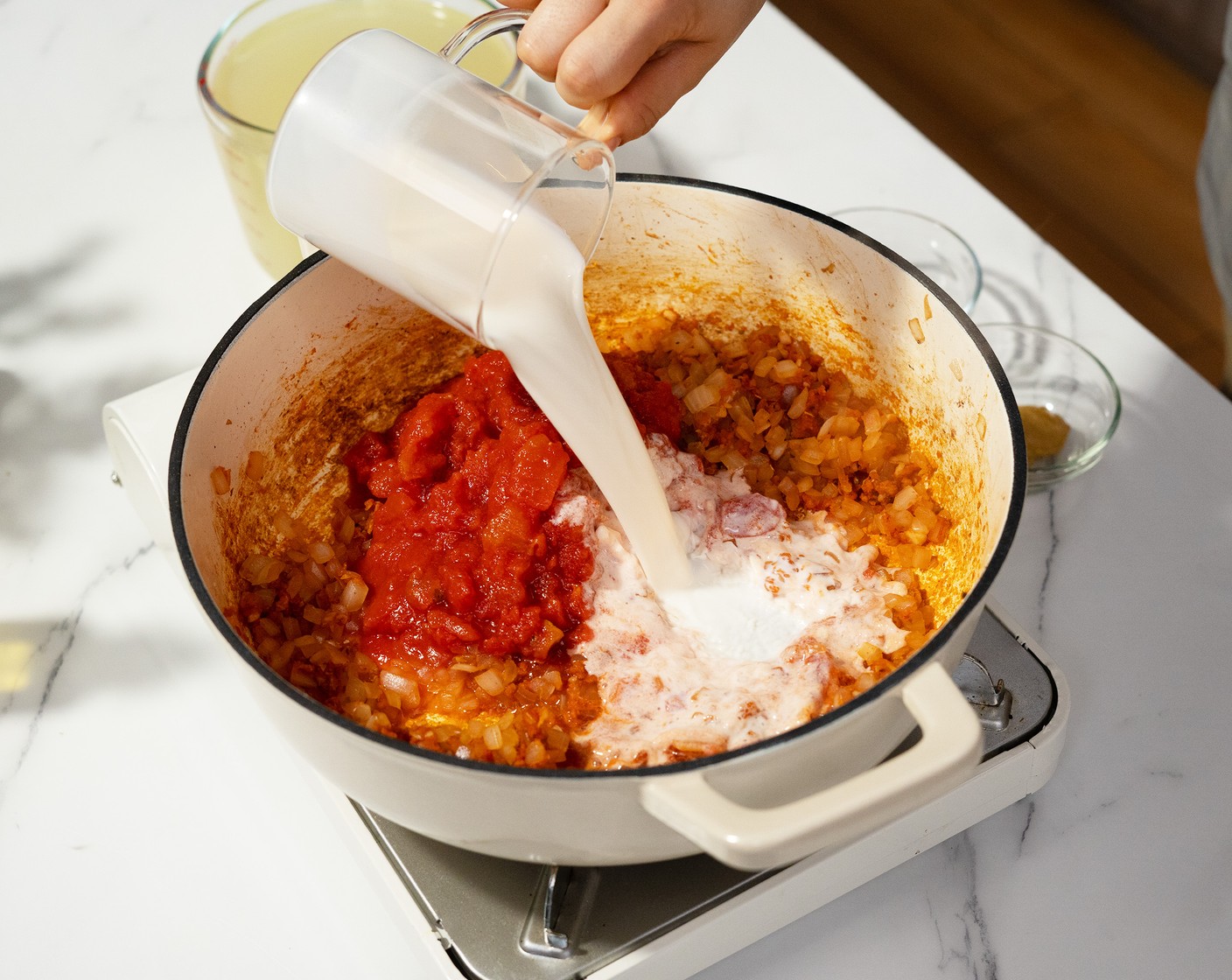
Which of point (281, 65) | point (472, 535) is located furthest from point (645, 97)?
point (281, 65)

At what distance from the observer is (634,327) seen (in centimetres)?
127

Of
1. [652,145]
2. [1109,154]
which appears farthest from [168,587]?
[1109,154]

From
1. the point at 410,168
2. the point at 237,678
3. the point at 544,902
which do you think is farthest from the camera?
the point at 237,678

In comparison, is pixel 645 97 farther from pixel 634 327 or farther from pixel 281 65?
pixel 281 65

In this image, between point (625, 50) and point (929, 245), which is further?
point (929, 245)

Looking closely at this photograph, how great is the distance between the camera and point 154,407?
43.1 inches

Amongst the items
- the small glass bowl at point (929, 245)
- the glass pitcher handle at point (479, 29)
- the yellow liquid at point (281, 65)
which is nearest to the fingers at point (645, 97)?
the glass pitcher handle at point (479, 29)

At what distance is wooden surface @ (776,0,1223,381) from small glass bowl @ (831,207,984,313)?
109 centimetres

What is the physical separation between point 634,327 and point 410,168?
51cm

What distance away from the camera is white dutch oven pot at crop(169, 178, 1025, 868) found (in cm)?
68

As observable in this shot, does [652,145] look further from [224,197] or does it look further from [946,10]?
[946,10]

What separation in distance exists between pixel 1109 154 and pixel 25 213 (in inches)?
84.5

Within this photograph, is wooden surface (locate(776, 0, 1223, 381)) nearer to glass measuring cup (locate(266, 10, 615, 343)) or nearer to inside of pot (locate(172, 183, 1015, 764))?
inside of pot (locate(172, 183, 1015, 764))

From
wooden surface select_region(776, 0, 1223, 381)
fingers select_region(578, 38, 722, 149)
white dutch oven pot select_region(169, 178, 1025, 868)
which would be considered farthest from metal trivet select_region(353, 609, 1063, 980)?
wooden surface select_region(776, 0, 1223, 381)
